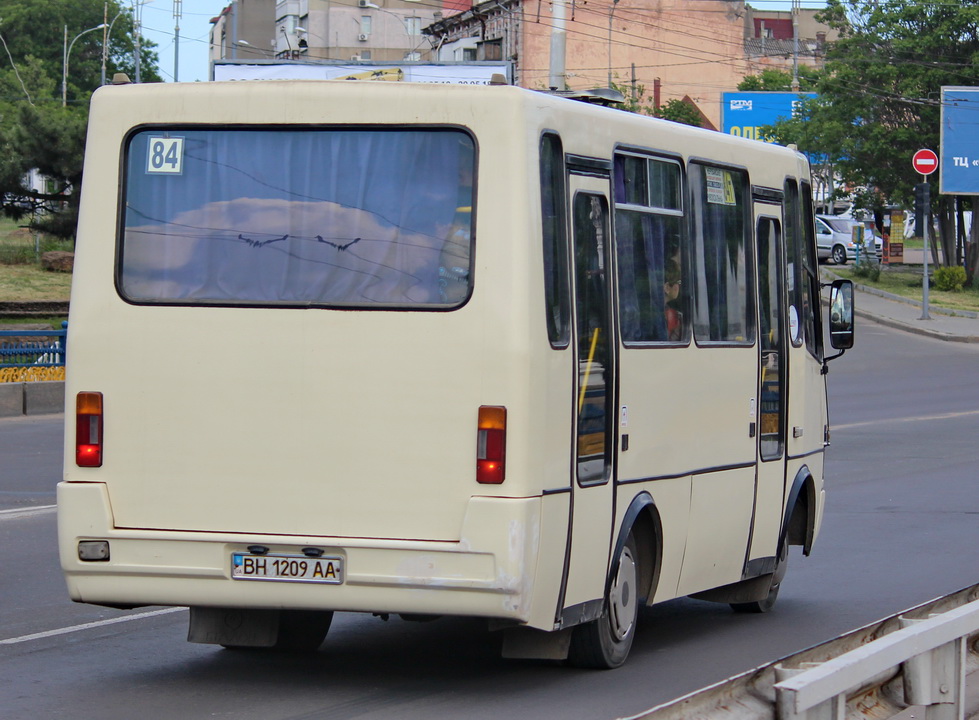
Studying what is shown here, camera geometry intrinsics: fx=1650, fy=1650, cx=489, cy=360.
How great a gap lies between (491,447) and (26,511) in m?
7.65

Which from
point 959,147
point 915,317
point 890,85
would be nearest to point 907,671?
point 915,317

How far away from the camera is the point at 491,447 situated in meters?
6.53

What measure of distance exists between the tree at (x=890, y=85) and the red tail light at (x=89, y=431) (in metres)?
47.5

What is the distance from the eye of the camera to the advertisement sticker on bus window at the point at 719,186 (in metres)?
8.51

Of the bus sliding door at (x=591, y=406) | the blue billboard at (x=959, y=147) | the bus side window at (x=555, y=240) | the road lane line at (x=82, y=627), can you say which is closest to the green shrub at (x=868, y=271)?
the blue billboard at (x=959, y=147)

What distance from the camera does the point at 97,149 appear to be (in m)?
7.06

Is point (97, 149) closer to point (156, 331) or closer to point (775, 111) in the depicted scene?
point (156, 331)

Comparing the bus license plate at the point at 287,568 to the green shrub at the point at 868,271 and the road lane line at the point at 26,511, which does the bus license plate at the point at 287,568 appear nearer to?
the road lane line at the point at 26,511

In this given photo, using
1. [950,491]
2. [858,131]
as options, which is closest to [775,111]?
[858,131]

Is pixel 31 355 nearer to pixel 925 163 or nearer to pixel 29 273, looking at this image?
pixel 29 273

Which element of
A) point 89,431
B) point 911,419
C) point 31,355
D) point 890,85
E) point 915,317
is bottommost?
point 911,419

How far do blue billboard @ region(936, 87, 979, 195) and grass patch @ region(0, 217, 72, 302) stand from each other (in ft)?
80.3

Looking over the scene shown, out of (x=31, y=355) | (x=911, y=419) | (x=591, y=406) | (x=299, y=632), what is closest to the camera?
(x=591, y=406)

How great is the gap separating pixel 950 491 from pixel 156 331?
1085 centimetres
